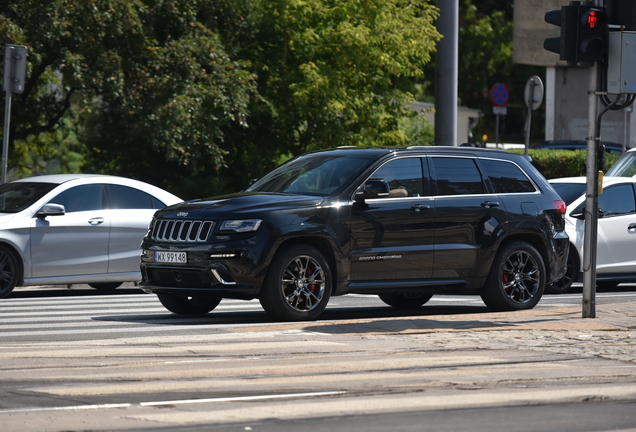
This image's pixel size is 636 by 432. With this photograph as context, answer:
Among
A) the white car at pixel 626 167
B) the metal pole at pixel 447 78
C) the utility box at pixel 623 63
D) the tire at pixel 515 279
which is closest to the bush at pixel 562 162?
the white car at pixel 626 167

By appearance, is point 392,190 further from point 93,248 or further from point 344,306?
point 93,248

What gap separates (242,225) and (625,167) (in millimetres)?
9468

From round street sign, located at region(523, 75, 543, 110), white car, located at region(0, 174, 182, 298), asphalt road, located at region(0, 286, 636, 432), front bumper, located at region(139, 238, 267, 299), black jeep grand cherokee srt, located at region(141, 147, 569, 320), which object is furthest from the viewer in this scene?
round street sign, located at region(523, 75, 543, 110)

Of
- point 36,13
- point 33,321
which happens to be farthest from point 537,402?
point 36,13

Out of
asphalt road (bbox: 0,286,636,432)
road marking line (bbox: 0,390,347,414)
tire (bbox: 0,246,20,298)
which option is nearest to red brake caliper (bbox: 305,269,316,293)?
asphalt road (bbox: 0,286,636,432)

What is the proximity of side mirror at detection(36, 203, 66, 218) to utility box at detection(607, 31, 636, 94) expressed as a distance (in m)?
6.87

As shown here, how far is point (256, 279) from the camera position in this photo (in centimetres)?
1063

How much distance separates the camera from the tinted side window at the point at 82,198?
14773 mm

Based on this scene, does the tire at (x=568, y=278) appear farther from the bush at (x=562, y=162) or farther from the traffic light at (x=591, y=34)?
the bush at (x=562, y=162)

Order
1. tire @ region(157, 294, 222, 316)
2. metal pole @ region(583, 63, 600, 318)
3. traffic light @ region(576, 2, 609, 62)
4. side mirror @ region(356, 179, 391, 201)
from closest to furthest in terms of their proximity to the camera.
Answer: traffic light @ region(576, 2, 609, 62) → side mirror @ region(356, 179, 391, 201) → metal pole @ region(583, 63, 600, 318) → tire @ region(157, 294, 222, 316)

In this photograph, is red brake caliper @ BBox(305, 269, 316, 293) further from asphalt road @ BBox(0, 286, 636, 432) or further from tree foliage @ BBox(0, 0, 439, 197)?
tree foliage @ BBox(0, 0, 439, 197)

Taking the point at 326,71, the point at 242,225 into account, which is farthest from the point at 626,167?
the point at 242,225

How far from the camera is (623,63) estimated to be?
1115cm

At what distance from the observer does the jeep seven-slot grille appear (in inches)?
424
